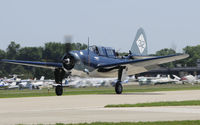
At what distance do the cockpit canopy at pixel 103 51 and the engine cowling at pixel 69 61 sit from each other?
2603 millimetres

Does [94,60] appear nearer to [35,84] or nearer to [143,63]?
[143,63]

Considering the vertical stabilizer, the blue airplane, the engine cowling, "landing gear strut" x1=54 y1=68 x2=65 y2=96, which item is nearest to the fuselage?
the blue airplane

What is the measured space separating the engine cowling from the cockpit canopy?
260cm

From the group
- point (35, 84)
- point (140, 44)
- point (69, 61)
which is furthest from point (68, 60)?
point (35, 84)

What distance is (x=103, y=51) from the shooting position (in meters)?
40.6

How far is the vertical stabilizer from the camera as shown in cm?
4795

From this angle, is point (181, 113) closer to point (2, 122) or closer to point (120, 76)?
point (2, 122)

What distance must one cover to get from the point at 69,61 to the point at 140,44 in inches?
552

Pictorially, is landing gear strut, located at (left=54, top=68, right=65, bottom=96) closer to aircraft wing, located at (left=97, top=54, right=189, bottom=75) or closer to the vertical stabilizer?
aircraft wing, located at (left=97, top=54, right=189, bottom=75)

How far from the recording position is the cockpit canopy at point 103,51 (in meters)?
39.7

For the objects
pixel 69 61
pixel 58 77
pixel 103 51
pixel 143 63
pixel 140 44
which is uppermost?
pixel 140 44

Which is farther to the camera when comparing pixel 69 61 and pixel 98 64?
pixel 98 64

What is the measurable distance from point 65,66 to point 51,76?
3800 inches

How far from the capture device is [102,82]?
302 ft
